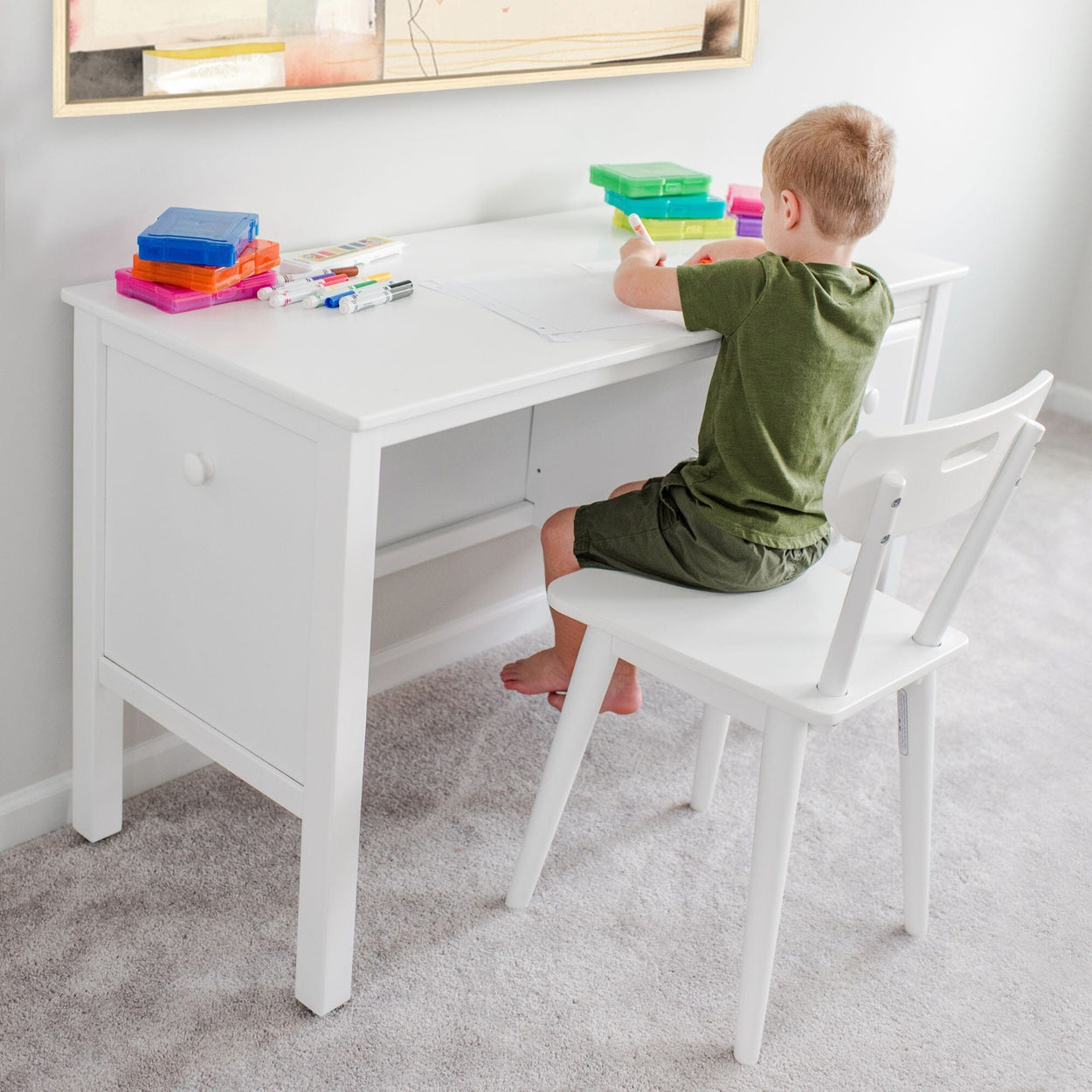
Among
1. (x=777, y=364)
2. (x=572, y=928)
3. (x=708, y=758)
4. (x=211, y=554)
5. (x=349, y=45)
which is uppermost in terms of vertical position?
(x=349, y=45)

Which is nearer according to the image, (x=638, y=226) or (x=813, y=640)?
(x=813, y=640)

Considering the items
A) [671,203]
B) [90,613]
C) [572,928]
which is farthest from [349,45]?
[572,928]

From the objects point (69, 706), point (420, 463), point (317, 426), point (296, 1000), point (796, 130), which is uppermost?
point (796, 130)

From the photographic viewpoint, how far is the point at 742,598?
1488 mm

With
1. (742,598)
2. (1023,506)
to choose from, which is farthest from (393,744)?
(1023,506)

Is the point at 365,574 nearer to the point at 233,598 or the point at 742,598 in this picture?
Answer: the point at 233,598

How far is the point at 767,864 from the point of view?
4.50 feet

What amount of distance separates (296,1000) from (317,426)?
0.64 m

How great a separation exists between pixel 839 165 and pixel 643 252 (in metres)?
0.26

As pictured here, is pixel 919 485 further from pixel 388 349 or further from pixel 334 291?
pixel 334 291

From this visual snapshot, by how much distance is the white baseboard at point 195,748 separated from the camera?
1.64 metres

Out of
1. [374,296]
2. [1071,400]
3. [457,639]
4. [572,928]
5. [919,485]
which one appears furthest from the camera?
[1071,400]

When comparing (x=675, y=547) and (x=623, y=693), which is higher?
(x=675, y=547)

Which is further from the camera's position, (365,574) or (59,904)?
(59,904)
